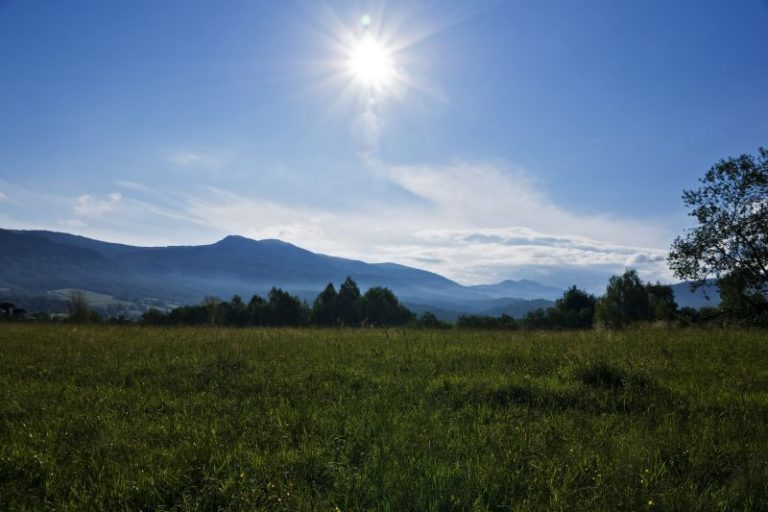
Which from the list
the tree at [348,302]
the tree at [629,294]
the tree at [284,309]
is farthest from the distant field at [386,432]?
the tree at [629,294]

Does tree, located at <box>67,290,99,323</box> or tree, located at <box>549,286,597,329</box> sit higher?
tree, located at <box>549,286,597,329</box>

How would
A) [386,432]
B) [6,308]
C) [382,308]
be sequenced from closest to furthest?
[386,432] → [6,308] → [382,308]

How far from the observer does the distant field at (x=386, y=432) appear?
13.3 ft

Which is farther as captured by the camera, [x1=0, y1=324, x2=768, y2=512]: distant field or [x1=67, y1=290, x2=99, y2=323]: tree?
[x1=67, y1=290, x2=99, y2=323]: tree

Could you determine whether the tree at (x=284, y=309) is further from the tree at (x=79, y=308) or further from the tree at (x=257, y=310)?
the tree at (x=79, y=308)

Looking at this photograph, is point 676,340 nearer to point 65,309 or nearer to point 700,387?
point 700,387

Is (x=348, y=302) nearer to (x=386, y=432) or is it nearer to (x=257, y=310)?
(x=257, y=310)

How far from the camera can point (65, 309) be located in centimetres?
4378

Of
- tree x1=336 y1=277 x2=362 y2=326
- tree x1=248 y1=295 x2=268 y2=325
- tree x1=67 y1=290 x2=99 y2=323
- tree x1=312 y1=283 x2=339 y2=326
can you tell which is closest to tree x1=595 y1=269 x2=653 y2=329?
tree x1=336 y1=277 x2=362 y2=326

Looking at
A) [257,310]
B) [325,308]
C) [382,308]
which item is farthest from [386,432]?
[382,308]

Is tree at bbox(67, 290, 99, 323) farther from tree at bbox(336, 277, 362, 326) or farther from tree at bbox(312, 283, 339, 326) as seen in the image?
tree at bbox(336, 277, 362, 326)

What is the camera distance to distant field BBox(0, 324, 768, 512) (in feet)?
13.3

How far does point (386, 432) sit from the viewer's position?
5387mm

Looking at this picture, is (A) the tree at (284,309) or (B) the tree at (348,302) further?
(B) the tree at (348,302)
